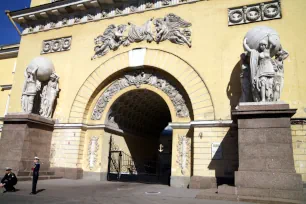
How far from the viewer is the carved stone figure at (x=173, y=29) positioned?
39.3 feet

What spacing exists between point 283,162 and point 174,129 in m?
4.93

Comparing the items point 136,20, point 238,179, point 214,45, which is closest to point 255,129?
point 238,179

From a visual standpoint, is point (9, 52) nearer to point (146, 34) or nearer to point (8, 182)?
point (146, 34)

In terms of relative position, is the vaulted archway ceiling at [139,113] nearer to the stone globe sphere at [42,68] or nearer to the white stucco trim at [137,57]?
the white stucco trim at [137,57]

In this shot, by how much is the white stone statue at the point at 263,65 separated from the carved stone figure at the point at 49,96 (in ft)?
29.7

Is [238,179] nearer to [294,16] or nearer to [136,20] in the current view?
[294,16]

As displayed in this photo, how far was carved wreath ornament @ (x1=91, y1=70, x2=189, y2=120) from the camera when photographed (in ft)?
38.9

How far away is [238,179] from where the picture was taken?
7.73 metres

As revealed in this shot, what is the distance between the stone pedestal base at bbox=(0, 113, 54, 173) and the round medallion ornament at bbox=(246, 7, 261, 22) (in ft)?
33.7

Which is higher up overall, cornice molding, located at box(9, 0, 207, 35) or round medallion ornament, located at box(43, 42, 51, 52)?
cornice molding, located at box(9, 0, 207, 35)

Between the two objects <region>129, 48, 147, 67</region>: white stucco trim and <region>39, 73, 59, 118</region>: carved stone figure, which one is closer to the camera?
<region>129, 48, 147, 67</region>: white stucco trim

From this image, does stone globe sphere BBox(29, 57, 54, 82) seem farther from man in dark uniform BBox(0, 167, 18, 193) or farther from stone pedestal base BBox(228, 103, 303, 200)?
stone pedestal base BBox(228, 103, 303, 200)

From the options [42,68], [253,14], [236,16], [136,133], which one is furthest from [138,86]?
[253,14]

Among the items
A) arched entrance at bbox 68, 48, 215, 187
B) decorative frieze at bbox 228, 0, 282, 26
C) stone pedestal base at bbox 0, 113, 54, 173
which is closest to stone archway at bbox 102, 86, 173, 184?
arched entrance at bbox 68, 48, 215, 187
